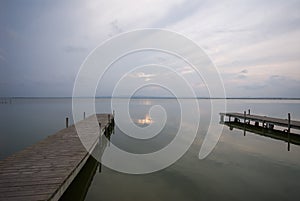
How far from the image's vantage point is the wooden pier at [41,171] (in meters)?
4.45

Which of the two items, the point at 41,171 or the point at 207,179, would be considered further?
the point at 207,179

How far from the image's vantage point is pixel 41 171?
5676 mm

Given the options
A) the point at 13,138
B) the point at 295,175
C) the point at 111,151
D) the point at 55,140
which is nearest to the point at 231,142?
the point at 295,175

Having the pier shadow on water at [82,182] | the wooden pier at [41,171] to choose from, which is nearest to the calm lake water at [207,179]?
the pier shadow on water at [82,182]

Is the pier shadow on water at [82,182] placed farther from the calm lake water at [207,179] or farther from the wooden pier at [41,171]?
the wooden pier at [41,171]

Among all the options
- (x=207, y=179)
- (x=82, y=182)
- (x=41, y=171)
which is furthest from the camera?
(x=207, y=179)

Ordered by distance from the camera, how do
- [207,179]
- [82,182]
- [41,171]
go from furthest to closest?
[207,179] < [82,182] < [41,171]

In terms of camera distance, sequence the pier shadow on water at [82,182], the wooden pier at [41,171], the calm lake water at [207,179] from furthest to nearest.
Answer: the calm lake water at [207,179] → the pier shadow on water at [82,182] → the wooden pier at [41,171]

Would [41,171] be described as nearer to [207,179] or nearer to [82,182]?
[82,182]

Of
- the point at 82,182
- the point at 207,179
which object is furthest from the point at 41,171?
the point at 207,179

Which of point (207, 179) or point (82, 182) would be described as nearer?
point (82, 182)

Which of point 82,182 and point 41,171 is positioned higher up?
point 41,171

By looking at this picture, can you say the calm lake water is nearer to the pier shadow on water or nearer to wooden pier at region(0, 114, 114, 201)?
the pier shadow on water

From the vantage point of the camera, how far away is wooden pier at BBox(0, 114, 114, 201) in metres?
4.45
